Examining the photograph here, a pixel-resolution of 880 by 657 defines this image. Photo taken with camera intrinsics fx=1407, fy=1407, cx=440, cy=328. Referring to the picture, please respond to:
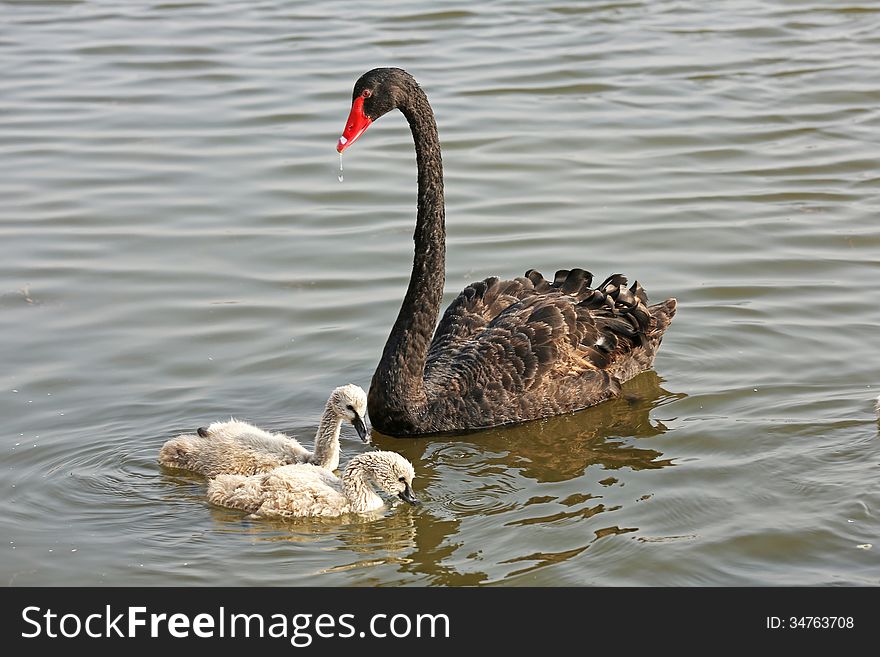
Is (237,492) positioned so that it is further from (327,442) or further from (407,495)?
(407,495)

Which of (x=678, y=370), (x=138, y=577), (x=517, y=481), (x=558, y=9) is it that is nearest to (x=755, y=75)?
(x=558, y=9)

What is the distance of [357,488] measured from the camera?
5809 mm

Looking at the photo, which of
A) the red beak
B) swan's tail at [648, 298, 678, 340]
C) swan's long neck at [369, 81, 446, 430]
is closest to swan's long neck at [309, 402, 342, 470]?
swan's long neck at [369, 81, 446, 430]

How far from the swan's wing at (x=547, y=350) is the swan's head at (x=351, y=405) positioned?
749mm

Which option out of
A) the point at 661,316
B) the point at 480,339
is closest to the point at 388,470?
the point at 480,339

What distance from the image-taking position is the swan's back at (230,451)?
604cm

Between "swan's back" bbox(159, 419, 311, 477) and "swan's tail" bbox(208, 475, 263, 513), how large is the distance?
12 centimetres

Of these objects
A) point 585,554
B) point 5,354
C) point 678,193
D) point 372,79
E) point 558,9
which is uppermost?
point 558,9

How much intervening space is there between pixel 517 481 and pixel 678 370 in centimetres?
170

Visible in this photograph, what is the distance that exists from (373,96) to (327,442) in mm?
1732

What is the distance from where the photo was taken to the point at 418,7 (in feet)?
49.4

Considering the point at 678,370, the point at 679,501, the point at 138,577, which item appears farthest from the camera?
the point at 678,370

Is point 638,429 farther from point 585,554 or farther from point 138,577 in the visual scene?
point 138,577
